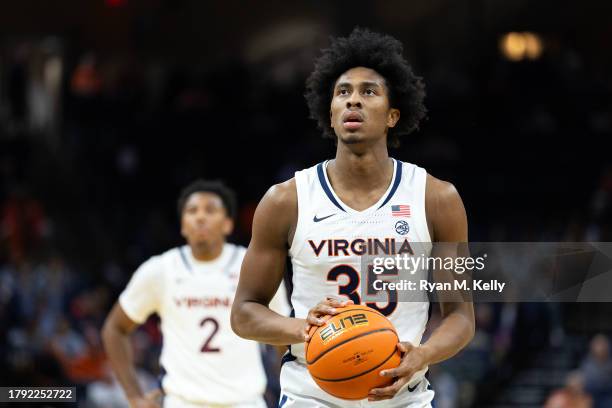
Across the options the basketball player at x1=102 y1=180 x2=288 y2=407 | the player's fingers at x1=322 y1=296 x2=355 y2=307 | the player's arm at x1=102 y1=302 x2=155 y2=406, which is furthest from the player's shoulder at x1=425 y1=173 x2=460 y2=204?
the player's arm at x1=102 y1=302 x2=155 y2=406

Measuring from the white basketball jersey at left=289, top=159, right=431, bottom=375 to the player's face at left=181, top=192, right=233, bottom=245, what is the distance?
8.85ft

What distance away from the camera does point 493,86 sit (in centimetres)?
1634

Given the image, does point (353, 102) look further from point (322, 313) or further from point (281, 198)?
point (322, 313)

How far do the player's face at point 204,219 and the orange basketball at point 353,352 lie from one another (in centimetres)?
335

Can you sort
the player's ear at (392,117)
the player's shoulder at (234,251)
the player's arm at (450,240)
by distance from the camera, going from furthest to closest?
the player's shoulder at (234,251) < the player's ear at (392,117) < the player's arm at (450,240)

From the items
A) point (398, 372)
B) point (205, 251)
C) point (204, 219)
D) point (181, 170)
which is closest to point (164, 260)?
point (205, 251)

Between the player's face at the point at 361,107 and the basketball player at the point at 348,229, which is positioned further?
the player's face at the point at 361,107

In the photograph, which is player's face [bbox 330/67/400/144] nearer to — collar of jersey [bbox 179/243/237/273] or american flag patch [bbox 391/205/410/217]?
american flag patch [bbox 391/205/410/217]

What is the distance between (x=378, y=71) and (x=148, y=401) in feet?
10.4

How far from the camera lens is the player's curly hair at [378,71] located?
5.23 meters

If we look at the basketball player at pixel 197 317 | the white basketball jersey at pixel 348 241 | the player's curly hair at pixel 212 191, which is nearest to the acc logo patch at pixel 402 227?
the white basketball jersey at pixel 348 241

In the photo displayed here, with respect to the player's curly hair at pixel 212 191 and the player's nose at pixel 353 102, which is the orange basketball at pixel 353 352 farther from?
the player's curly hair at pixel 212 191

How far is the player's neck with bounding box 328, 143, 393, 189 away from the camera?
16.6ft

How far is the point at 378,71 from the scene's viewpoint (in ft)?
17.1
